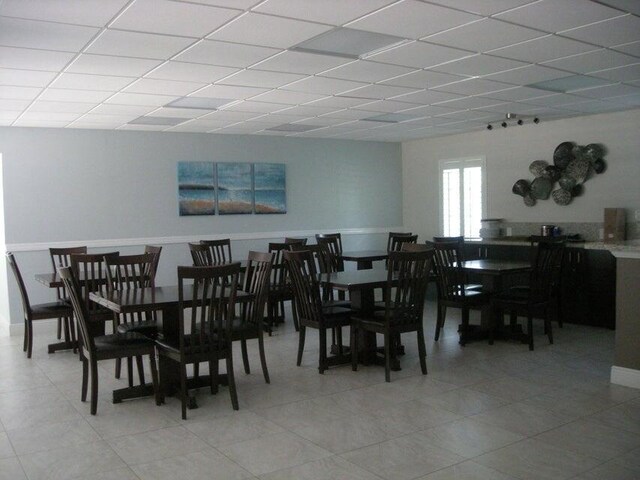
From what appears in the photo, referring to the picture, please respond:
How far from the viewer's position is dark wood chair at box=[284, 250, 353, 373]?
488 cm

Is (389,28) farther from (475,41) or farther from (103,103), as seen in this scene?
(103,103)

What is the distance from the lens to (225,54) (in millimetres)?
4164

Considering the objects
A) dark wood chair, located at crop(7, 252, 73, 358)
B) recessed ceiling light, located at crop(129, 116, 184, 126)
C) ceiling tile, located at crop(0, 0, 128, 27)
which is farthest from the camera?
recessed ceiling light, located at crop(129, 116, 184, 126)

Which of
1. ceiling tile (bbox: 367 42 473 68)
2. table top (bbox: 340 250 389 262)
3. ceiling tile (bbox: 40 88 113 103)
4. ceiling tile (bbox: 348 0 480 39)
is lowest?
table top (bbox: 340 250 389 262)

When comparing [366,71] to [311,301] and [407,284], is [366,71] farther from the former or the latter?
[311,301]

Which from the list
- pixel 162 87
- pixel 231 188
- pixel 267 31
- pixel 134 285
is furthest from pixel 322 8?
pixel 231 188

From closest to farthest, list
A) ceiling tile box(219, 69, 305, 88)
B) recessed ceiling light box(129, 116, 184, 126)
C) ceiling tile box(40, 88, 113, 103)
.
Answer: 1. ceiling tile box(219, 69, 305, 88)
2. ceiling tile box(40, 88, 113, 103)
3. recessed ceiling light box(129, 116, 184, 126)

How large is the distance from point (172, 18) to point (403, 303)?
2.62m

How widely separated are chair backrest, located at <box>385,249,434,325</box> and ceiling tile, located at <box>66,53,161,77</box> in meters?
2.29

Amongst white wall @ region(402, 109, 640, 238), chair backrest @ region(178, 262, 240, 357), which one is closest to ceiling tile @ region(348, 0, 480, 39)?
chair backrest @ region(178, 262, 240, 357)

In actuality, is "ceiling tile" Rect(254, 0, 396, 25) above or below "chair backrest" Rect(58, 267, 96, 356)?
above

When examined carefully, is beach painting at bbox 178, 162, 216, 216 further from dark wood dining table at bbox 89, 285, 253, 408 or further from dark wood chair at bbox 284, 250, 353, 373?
dark wood dining table at bbox 89, 285, 253, 408

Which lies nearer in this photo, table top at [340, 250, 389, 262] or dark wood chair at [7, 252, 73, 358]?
dark wood chair at [7, 252, 73, 358]

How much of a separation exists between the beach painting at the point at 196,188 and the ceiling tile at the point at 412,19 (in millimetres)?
4803
